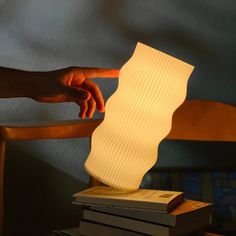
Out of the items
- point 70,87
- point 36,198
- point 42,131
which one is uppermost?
point 70,87

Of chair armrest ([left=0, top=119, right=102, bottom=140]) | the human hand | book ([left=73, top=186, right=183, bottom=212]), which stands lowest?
book ([left=73, top=186, right=183, bottom=212])

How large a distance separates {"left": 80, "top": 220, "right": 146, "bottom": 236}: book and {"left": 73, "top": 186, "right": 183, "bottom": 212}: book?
0.04 m

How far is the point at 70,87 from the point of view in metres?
0.86

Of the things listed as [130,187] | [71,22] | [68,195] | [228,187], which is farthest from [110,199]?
[71,22]

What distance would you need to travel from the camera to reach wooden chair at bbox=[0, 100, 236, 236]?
104 cm

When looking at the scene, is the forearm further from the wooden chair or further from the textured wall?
the textured wall

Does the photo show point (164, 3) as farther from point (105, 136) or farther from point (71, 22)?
point (105, 136)

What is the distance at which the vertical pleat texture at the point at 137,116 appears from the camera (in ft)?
2.53

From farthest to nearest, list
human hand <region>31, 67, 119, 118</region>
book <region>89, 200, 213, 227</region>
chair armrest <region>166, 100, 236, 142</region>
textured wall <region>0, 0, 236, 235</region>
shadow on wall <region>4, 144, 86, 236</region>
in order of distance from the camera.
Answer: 1. shadow on wall <region>4, 144, 86, 236</region>
2. textured wall <region>0, 0, 236, 235</region>
3. chair armrest <region>166, 100, 236, 142</region>
4. human hand <region>31, 67, 119, 118</region>
5. book <region>89, 200, 213, 227</region>

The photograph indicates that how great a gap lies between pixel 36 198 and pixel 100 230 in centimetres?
65

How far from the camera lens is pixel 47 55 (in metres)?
1.39

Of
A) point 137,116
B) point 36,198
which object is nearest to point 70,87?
point 137,116

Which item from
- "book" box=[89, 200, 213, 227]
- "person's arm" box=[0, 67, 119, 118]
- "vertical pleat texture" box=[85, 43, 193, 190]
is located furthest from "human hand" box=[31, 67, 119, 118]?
"book" box=[89, 200, 213, 227]

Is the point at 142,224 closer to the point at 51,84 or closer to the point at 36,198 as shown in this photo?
the point at 51,84
